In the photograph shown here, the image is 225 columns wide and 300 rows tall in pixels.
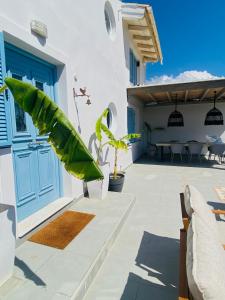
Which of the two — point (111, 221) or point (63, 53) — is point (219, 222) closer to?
point (111, 221)

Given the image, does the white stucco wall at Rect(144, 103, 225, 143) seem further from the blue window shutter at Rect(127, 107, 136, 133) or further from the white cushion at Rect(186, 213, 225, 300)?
the white cushion at Rect(186, 213, 225, 300)

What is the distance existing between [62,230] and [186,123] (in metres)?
10.9

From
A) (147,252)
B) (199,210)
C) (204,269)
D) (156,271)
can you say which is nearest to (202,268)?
(204,269)

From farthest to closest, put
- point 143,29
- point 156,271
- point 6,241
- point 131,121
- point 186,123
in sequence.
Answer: point 186,123 < point 131,121 < point 143,29 < point 156,271 < point 6,241

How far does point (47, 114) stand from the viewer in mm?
1492

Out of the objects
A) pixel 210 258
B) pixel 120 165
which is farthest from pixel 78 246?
pixel 120 165

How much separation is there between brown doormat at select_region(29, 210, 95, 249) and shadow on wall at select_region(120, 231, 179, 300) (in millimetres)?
989

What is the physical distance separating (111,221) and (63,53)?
318 centimetres

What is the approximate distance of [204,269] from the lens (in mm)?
1076

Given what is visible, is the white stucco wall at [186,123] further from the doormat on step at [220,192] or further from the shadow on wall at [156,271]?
the shadow on wall at [156,271]

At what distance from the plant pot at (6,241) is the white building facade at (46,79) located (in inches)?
23.9

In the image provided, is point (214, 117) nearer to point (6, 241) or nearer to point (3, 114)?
point (3, 114)

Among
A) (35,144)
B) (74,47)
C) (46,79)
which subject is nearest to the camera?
(35,144)

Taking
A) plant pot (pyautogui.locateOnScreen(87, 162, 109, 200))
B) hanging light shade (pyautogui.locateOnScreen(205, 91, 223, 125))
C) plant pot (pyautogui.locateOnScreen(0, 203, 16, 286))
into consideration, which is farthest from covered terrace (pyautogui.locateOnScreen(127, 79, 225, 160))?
plant pot (pyautogui.locateOnScreen(0, 203, 16, 286))
